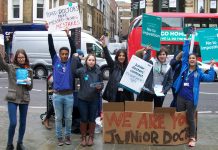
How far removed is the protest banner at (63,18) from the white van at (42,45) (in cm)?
1580

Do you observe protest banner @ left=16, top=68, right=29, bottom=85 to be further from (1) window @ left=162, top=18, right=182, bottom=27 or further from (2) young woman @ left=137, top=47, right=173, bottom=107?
(1) window @ left=162, top=18, right=182, bottom=27

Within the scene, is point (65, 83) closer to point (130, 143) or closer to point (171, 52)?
point (130, 143)

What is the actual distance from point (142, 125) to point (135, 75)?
0.89 meters

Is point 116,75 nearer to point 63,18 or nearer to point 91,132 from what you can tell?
point 91,132

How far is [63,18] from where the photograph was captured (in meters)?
8.62

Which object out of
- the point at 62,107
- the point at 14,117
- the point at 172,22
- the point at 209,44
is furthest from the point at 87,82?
the point at 172,22

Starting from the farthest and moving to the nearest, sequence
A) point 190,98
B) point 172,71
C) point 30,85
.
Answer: point 172,71 < point 190,98 < point 30,85

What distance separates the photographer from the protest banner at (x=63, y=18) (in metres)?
8.59

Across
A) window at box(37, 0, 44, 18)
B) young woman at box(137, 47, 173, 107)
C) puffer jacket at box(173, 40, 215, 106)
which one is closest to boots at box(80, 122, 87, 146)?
young woman at box(137, 47, 173, 107)

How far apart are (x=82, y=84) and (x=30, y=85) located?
928 millimetres

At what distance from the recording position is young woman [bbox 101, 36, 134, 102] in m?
8.09

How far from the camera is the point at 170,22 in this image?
27.0 meters

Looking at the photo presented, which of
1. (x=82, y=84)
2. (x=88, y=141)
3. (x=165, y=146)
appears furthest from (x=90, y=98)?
(x=165, y=146)

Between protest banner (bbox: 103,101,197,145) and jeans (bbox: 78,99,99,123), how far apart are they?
11.2 inches
